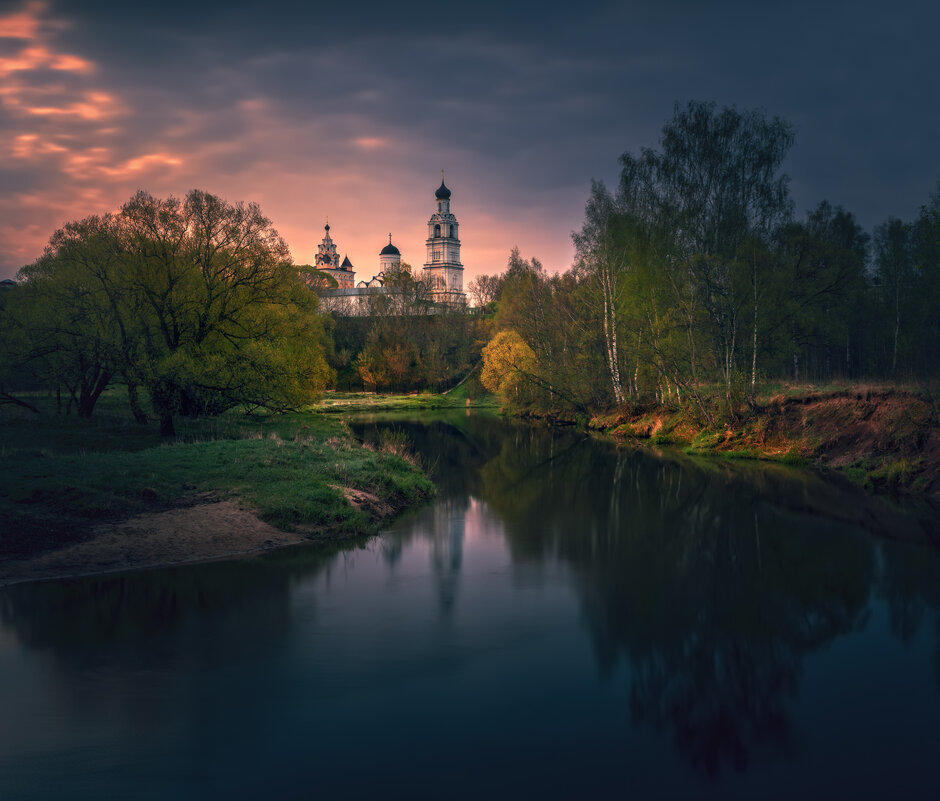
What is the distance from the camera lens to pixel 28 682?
31.4 ft

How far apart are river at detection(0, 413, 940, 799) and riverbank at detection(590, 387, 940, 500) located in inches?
252

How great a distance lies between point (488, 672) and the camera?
10508mm

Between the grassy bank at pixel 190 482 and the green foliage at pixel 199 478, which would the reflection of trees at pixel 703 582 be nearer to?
the green foliage at pixel 199 478

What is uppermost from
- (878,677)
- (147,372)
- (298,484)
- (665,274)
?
(665,274)

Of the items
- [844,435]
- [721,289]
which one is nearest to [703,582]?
[844,435]

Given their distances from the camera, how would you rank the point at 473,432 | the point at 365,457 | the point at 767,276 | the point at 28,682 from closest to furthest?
the point at 28,682 → the point at 365,457 → the point at 767,276 → the point at 473,432

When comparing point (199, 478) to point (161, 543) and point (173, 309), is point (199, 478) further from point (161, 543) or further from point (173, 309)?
point (173, 309)

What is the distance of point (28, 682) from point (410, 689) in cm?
531

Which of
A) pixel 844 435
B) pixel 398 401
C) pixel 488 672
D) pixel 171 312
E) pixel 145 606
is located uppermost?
pixel 171 312

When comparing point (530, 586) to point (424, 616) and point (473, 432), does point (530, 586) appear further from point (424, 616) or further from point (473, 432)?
point (473, 432)

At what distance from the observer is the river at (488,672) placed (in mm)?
7863

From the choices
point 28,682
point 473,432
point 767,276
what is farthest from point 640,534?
point 473,432

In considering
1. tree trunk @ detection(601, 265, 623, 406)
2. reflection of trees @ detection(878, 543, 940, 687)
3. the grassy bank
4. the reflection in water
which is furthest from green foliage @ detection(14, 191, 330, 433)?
reflection of trees @ detection(878, 543, 940, 687)

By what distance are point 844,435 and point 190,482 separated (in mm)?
25385
